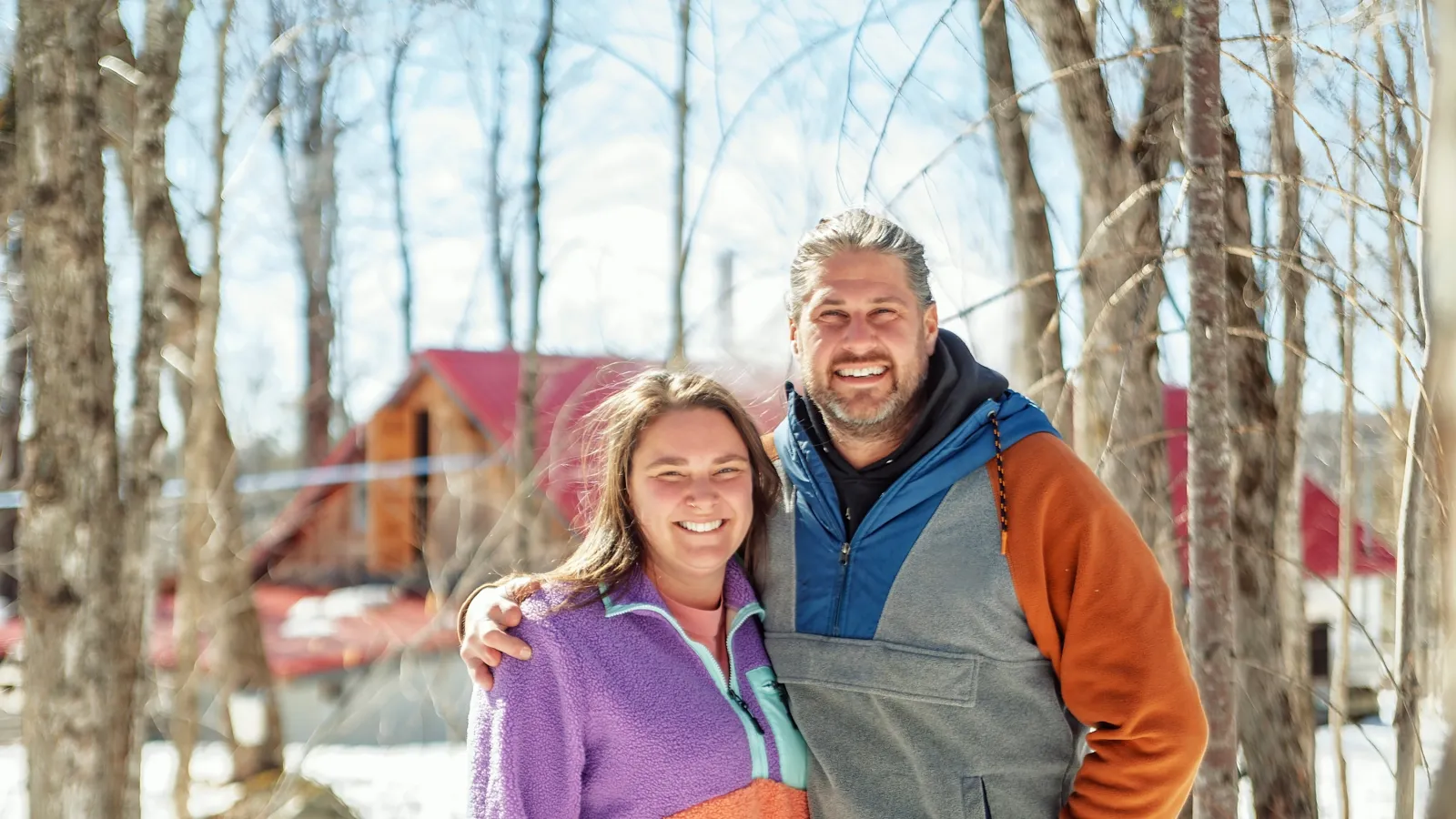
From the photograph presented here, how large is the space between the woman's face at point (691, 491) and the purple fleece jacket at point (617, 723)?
0.09 m

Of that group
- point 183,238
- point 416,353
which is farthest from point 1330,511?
point 183,238

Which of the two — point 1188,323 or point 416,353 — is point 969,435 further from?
point 416,353

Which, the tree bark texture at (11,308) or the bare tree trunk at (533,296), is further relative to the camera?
the bare tree trunk at (533,296)

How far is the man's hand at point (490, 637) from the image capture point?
179 cm

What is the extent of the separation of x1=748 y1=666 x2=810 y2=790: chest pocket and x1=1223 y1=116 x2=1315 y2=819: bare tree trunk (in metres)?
1.54

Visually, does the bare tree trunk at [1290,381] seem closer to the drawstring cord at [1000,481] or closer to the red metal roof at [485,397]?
the drawstring cord at [1000,481]

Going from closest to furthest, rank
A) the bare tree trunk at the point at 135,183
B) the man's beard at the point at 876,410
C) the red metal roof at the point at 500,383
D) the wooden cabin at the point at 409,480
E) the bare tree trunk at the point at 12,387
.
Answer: the man's beard at the point at 876,410 → the bare tree trunk at the point at 135,183 → the bare tree trunk at the point at 12,387 → the red metal roof at the point at 500,383 → the wooden cabin at the point at 409,480

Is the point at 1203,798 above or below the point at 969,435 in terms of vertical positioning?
below

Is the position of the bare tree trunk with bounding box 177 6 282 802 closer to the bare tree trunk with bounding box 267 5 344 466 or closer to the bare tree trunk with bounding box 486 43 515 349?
the bare tree trunk with bounding box 486 43 515 349

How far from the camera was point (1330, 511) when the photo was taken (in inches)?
464

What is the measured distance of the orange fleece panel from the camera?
71.8 inches

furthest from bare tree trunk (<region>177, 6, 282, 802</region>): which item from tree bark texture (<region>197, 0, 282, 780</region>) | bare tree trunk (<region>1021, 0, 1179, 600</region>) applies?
bare tree trunk (<region>1021, 0, 1179, 600</region>)

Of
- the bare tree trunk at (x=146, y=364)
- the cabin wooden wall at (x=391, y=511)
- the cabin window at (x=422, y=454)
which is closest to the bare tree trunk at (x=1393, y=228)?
the bare tree trunk at (x=146, y=364)

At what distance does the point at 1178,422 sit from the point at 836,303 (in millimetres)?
10323
